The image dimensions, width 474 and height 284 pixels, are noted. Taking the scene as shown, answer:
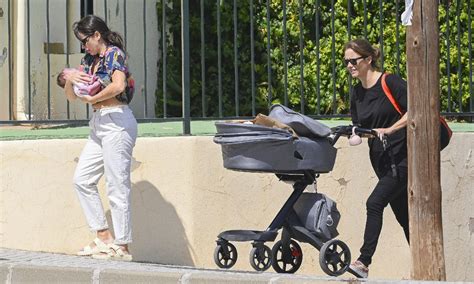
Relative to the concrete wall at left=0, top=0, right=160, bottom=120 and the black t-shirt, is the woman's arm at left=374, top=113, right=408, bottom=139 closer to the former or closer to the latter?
the black t-shirt

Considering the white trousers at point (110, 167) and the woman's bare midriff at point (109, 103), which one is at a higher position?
the woman's bare midriff at point (109, 103)

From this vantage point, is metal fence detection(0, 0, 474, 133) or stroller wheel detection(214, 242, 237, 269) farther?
metal fence detection(0, 0, 474, 133)

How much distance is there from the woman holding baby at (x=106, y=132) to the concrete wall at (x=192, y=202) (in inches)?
21.3

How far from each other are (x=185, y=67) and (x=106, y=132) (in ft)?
3.84

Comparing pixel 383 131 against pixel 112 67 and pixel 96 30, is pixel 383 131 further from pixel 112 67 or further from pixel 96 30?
pixel 96 30

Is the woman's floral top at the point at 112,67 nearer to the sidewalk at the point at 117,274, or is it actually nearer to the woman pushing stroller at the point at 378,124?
the sidewalk at the point at 117,274

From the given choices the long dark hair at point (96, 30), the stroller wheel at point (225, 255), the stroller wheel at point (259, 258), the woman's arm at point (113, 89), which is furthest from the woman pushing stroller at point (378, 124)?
the long dark hair at point (96, 30)

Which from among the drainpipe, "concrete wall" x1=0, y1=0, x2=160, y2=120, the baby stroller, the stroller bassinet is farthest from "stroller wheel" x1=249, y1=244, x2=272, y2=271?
the drainpipe

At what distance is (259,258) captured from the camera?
27.2ft

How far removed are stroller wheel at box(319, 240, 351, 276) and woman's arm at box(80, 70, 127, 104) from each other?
71.0 inches

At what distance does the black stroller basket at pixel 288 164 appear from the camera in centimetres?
811

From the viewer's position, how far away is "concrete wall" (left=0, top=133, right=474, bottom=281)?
31.9ft

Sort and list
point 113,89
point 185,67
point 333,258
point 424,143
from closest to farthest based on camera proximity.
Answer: point 424,143
point 333,258
point 113,89
point 185,67

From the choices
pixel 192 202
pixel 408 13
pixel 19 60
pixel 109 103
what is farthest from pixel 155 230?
pixel 408 13
